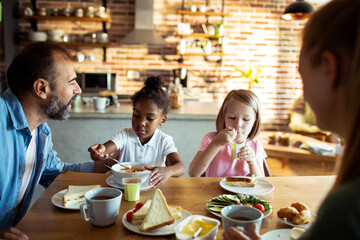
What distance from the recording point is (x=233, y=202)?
3.63 feet

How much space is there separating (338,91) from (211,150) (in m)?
1.08

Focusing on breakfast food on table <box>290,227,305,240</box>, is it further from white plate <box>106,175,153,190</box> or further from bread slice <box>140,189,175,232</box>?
white plate <box>106,175,153,190</box>

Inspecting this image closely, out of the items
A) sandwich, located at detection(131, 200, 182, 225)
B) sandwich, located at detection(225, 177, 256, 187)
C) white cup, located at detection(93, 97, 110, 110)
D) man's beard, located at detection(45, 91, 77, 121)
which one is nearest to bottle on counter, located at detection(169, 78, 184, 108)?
white cup, located at detection(93, 97, 110, 110)

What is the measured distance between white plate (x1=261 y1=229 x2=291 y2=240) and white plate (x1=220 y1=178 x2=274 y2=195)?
12.1 inches

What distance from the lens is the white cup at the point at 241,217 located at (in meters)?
0.79

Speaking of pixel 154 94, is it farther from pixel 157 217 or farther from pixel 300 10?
pixel 300 10

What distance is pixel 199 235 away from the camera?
0.86m

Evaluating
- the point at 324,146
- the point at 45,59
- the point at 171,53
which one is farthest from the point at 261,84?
the point at 45,59

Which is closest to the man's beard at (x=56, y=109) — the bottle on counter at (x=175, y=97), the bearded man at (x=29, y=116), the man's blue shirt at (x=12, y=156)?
the bearded man at (x=29, y=116)

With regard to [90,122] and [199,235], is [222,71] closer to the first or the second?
[90,122]

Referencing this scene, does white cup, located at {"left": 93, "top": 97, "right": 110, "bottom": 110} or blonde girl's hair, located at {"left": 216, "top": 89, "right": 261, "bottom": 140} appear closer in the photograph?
blonde girl's hair, located at {"left": 216, "top": 89, "right": 261, "bottom": 140}

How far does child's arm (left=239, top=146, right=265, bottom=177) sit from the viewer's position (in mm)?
1479

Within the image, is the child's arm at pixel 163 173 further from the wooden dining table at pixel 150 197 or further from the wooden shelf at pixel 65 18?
the wooden shelf at pixel 65 18

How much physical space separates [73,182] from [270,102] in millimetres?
4931
